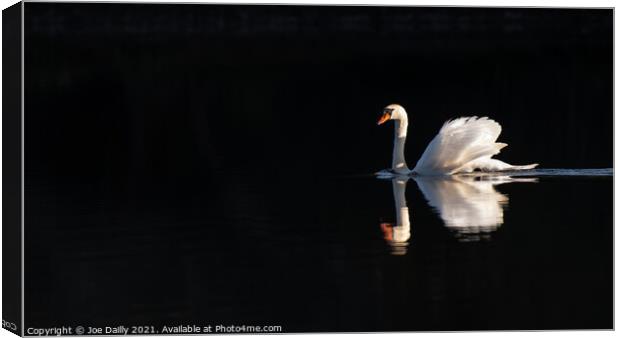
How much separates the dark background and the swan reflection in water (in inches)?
7.5

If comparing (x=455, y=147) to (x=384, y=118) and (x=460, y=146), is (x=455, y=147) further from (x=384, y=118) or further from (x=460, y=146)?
(x=384, y=118)

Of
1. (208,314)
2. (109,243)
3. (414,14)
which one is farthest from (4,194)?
(414,14)

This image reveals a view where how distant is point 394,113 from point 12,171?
3.00 meters

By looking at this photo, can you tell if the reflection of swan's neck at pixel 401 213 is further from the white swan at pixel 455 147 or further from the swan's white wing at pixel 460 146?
the swan's white wing at pixel 460 146

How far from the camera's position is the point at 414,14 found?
14.4 metres

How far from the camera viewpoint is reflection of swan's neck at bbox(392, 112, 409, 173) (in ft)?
49.7

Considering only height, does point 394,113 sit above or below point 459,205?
above

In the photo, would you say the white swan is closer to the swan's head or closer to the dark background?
the swan's head

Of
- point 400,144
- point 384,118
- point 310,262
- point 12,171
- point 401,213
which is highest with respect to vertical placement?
Result: point 384,118

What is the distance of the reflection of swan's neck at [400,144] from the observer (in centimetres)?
1514

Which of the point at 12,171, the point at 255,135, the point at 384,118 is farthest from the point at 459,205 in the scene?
the point at 12,171

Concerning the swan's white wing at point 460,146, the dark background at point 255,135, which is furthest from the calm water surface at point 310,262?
the swan's white wing at point 460,146

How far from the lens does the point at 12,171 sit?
1397 centimetres

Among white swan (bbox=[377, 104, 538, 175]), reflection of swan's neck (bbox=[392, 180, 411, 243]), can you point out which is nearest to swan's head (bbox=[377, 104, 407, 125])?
white swan (bbox=[377, 104, 538, 175])
